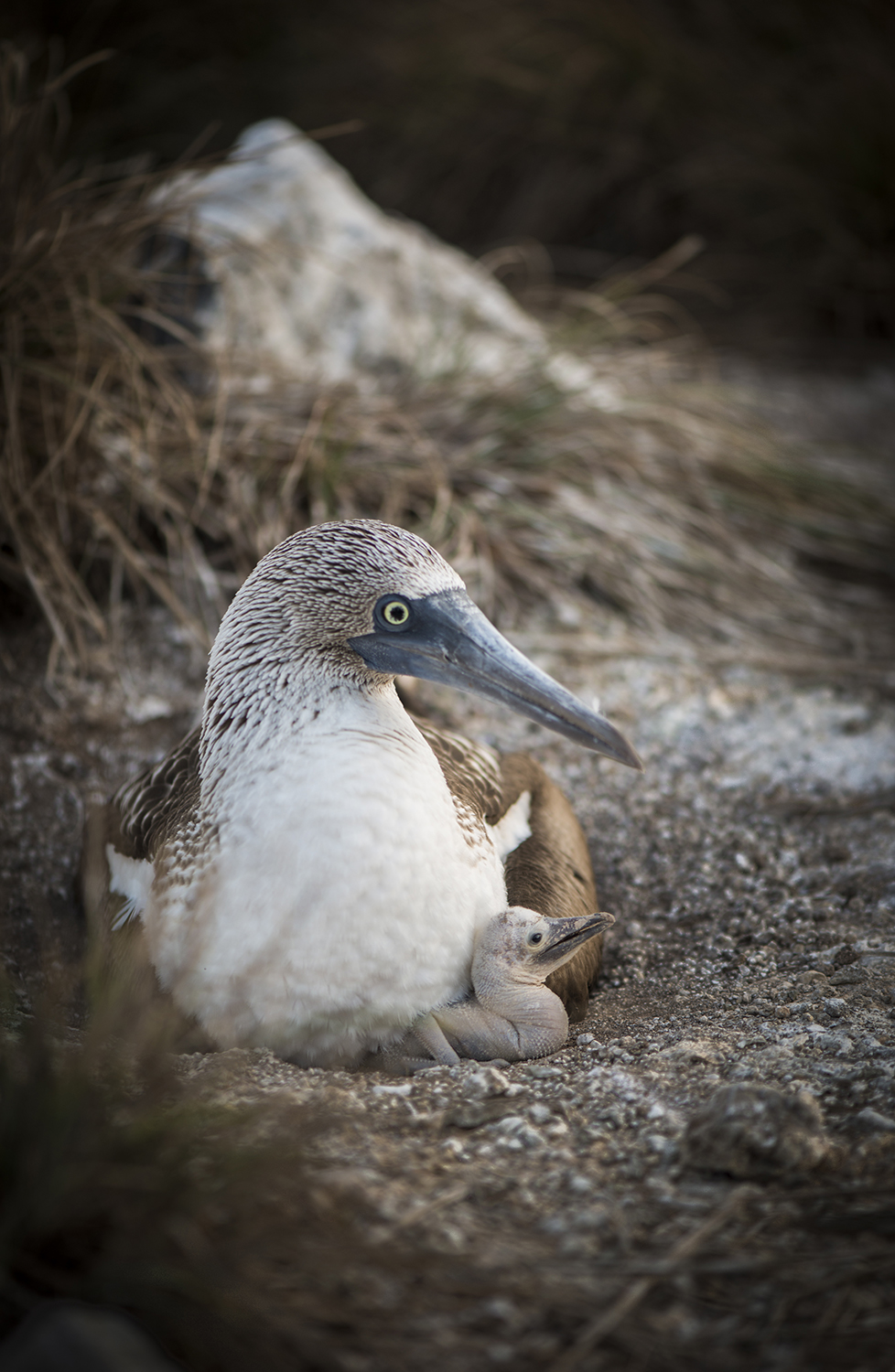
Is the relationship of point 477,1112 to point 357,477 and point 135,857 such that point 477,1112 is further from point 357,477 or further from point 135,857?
point 357,477

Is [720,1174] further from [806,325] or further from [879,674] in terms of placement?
[806,325]

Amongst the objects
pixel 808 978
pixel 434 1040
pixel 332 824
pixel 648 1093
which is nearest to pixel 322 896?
pixel 332 824

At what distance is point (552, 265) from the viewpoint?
739 cm

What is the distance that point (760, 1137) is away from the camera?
187cm

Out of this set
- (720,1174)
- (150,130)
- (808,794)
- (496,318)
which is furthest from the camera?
(150,130)

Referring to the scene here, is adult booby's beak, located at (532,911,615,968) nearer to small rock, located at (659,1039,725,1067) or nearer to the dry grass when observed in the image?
small rock, located at (659,1039,725,1067)

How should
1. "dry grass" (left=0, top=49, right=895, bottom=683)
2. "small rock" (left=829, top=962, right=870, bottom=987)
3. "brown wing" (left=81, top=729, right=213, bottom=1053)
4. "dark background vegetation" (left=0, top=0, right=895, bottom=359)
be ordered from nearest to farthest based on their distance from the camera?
"brown wing" (left=81, top=729, right=213, bottom=1053)
"small rock" (left=829, top=962, right=870, bottom=987)
"dry grass" (left=0, top=49, right=895, bottom=683)
"dark background vegetation" (left=0, top=0, right=895, bottom=359)

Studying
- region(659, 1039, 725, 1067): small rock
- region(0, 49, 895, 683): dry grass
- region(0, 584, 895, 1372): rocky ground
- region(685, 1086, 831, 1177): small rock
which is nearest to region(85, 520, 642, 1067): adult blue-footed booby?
region(0, 584, 895, 1372): rocky ground

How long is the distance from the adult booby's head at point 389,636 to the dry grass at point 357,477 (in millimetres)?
1446

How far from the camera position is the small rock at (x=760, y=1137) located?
187 centimetres

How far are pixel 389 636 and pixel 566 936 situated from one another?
75 cm

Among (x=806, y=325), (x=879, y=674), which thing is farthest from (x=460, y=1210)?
(x=806, y=325)

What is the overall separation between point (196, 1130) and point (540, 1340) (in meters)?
0.61

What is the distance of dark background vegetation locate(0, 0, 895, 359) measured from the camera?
6.55m
